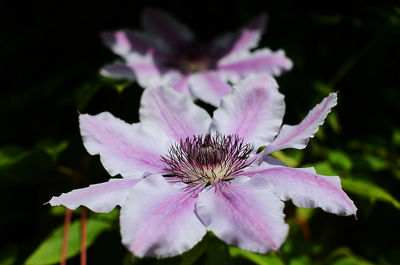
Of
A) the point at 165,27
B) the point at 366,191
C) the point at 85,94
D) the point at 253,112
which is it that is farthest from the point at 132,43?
the point at 366,191

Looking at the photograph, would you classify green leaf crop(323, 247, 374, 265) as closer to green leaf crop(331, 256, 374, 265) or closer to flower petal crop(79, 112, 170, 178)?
green leaf crop(331, 256, 374, 265)

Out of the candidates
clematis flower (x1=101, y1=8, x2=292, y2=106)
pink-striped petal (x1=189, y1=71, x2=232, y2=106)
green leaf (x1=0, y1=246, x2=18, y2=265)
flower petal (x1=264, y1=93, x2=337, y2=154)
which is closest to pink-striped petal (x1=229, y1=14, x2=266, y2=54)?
clematis flower (x1=101, y1=8, x2=292, y2=106)

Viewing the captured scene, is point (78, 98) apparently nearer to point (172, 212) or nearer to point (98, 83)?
point (98, 83)

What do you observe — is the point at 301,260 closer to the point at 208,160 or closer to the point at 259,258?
the point at 259,258

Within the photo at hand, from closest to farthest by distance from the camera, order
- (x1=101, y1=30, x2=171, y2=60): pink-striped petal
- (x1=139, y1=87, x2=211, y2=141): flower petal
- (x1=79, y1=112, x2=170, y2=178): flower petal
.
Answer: (x1=79, y1=112, x2=170, y2=178): flower petal → (x1=139, y1=87, x2=211, y2=141): flower petal → (x1=101, y1=30, x2=171, y2=60): pink-striped petal

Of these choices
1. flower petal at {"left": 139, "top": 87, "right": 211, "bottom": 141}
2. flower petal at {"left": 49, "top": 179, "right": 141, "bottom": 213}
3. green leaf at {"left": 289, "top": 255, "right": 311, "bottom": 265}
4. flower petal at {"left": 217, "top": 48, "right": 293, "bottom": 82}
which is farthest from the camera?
flower petal at {"left": 217, "top": 48, "right": 293, "bottom": 82}
